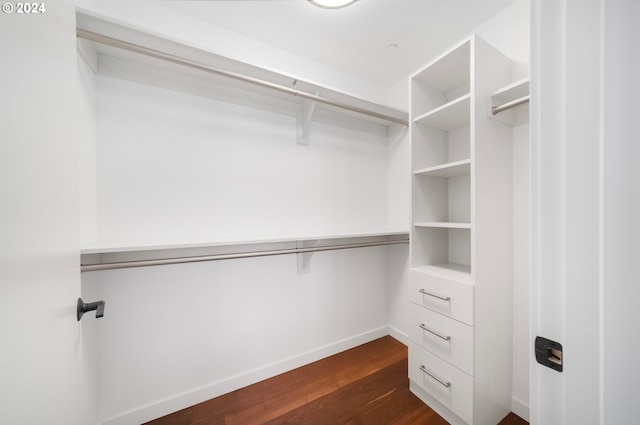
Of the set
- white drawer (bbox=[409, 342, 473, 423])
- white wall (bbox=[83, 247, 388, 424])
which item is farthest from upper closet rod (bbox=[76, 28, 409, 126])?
white drawer (bbox=[409, 342, 473, 423])

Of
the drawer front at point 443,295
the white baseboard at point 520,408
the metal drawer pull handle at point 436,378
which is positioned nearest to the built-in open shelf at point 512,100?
the drawer front at point 443,295

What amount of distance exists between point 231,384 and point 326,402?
65cm

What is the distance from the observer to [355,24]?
152 centimetres

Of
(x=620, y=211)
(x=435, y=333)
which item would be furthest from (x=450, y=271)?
(x=620, y=211)

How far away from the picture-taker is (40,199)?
1.63 ft

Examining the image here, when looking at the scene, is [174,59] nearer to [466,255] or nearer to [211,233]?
[211,233]

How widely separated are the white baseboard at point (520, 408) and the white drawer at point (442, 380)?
433 mm

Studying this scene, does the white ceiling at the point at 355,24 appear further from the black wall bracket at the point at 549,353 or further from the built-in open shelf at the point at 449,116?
the black wall bracket at the point at 549,353

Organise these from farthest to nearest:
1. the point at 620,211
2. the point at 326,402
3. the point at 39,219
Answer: the point at 326,402 → the point at 39,219 → the point at 620,211

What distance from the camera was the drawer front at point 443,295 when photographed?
47.9 inches

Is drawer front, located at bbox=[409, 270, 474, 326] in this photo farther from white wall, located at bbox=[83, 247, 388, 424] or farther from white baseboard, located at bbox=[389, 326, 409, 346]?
white baseboard, located at bbox=[389, 326, 409, 346]

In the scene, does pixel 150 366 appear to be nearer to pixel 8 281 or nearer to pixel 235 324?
pixel 235 324

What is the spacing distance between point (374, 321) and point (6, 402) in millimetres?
2200

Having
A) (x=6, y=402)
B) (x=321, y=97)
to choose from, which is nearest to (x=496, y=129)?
(x=321, y=97)
